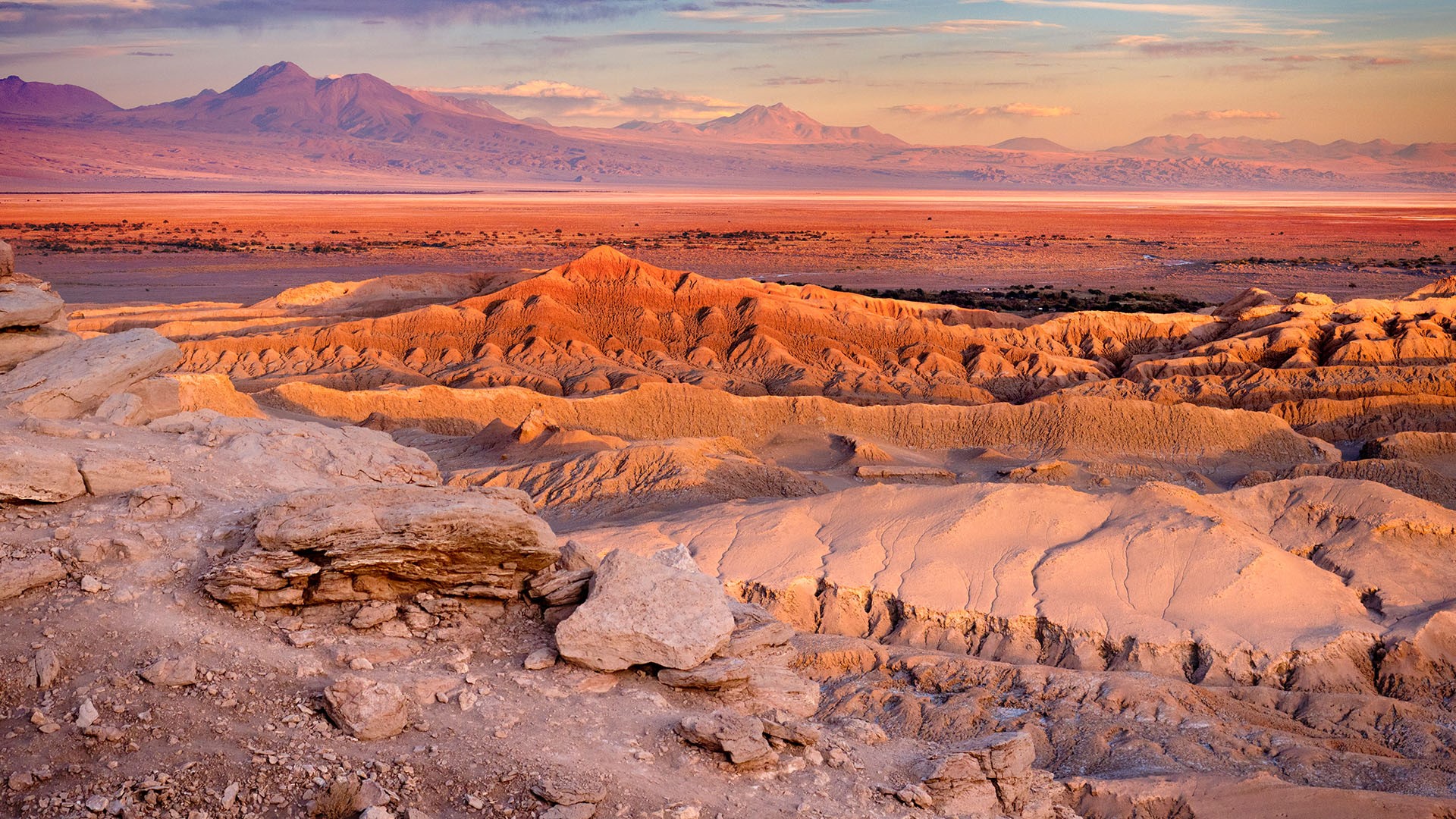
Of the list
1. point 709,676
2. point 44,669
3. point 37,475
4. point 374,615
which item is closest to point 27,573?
point 44,669

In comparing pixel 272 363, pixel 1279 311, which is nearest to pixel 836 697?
pixel 272 363

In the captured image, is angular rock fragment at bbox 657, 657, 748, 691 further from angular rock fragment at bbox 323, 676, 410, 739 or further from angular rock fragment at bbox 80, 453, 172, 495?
angular rock fragment at bbox 80, 453, 172, 495

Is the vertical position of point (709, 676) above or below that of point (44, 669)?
below

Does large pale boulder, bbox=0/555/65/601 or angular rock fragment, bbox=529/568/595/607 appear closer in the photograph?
large pale boulder, bbox=0/555/65/601

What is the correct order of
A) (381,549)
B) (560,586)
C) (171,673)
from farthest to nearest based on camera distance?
(560,586) → (381,549) → (171,673)

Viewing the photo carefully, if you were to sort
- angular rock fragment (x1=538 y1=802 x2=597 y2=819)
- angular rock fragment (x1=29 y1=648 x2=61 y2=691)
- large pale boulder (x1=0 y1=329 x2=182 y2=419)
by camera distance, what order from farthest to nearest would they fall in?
large pale boulder (x1=0 y1=329 x2=182 y2=419), angular rock fragment (x1=29 y1=648 x2=61 y2=691), angular rock fragment (x1=538 y1=802 x2=597 y2=819)

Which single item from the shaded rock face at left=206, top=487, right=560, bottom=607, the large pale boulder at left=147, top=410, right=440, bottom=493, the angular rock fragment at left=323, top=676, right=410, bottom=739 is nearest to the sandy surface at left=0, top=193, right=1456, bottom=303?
the large pale boulder at left=147, top=410, right=440, bottom=493

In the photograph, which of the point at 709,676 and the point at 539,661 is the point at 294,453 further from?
the point at 709,676
